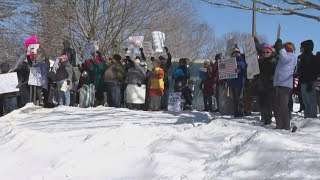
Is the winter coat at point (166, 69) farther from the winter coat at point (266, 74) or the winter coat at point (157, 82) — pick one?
the winter coat at point (266, 74)

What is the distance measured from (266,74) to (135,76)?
5.20m

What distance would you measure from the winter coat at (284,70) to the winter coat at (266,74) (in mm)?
633

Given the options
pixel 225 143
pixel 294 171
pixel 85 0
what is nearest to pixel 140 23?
pixel 85 0

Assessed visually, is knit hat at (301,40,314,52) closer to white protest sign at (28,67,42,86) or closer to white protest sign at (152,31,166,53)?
white protest sign at (152,31,166,53)

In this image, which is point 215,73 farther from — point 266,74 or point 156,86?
point 266,74

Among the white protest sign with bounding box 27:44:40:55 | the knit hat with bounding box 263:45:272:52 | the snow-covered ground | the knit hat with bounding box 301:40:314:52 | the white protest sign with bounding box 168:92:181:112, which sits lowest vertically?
the snow-covered ground

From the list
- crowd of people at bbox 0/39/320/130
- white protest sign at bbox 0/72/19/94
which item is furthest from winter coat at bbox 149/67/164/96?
white protest sign at bbox 0/72/19/94

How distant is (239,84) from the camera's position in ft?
35.4

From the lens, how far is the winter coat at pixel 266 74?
344 inches

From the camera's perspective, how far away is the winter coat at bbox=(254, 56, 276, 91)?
8.74m

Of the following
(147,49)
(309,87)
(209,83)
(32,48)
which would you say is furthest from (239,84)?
(32,48)

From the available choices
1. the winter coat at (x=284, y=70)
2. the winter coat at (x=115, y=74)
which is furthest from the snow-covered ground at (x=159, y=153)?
the winter coat at (x=115, y=74)

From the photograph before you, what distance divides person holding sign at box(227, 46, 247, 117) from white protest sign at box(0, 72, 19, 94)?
232 inches

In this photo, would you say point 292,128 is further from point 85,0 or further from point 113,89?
point 85,0
